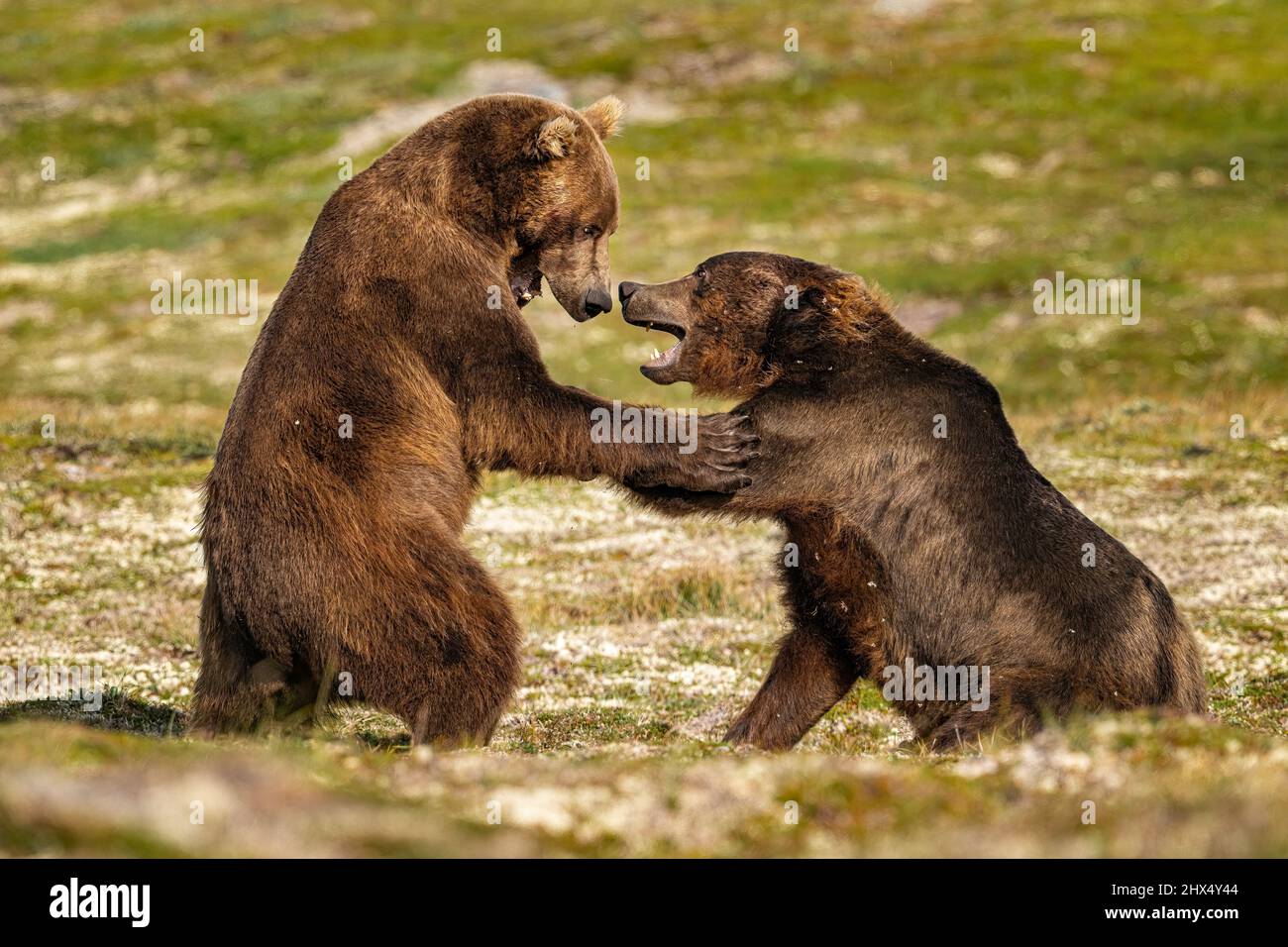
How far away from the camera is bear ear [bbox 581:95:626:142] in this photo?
30.5ft

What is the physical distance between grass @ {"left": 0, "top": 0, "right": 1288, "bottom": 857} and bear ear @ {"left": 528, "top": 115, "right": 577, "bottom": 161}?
3.35 m

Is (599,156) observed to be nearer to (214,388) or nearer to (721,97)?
(214,388)

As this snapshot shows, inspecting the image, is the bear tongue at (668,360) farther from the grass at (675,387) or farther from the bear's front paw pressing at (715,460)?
the grass at (675,387)

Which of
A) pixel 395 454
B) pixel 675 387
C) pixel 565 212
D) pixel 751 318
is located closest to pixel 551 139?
pixel 565 212

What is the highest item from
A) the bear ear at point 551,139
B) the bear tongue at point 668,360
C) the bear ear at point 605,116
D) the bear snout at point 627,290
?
the bear ear at point 605,116

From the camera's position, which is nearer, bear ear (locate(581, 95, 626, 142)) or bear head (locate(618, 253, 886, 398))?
bear head (locate(618, 253, 886, 398))

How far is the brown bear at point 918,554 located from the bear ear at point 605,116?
68.3 inches

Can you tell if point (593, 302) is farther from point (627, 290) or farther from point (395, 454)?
point (395, 454)

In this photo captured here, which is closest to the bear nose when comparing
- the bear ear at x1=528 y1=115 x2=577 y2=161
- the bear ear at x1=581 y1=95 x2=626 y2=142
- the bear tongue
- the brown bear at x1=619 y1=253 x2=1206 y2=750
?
the bear tongue

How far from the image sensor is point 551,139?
8.04 meters

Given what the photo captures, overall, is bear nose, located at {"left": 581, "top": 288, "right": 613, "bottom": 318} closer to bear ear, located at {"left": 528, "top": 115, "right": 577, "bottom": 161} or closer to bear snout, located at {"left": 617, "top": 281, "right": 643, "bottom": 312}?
bear snout, located at {"left": 617, "top": 281, "right": 643, "bottom": 312}

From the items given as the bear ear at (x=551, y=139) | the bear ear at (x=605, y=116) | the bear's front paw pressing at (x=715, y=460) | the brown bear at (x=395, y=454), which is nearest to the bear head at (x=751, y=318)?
the bear's front paw pressing at (x=715, y=460)

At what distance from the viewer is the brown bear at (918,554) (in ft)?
23.9

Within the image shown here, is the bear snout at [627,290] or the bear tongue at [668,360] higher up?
the bear snout at [627,290]
